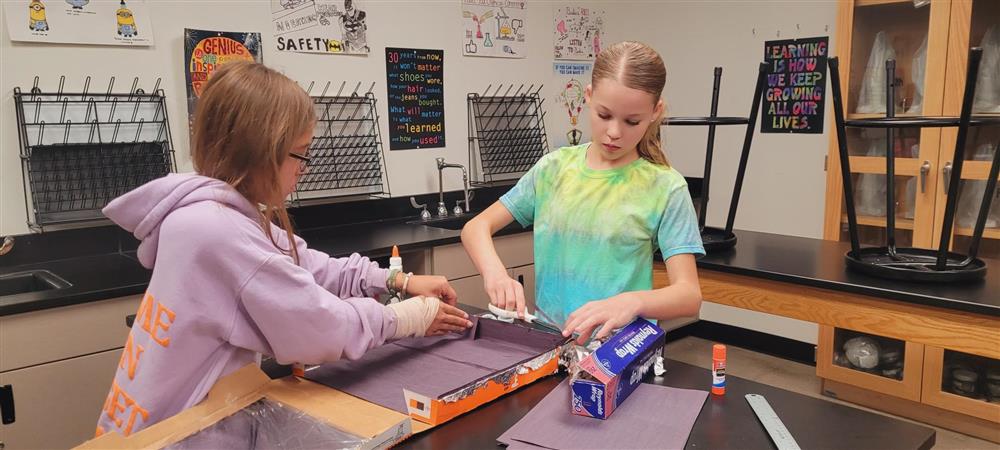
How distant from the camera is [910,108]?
116 inches

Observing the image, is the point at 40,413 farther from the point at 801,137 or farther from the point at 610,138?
the point at 801,137

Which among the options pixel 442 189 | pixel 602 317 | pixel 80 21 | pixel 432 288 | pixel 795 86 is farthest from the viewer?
pixel 795 86

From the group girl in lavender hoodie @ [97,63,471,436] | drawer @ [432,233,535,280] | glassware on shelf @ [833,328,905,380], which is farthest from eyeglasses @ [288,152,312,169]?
glassware on shelf @ [833,328,905,380]

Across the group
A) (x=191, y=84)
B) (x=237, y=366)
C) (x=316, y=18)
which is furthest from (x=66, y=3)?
(x=237, y=366)

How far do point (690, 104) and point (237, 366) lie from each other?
333 cm

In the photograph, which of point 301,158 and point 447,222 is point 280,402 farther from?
point 447,222

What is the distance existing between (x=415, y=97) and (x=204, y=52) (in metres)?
0.95

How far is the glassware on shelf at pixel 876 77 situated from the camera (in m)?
3.02

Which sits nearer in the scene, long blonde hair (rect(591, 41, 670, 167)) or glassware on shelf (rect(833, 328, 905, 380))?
long blonde hair (rect(591, 41, 670, 167))

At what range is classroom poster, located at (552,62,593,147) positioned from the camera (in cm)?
386

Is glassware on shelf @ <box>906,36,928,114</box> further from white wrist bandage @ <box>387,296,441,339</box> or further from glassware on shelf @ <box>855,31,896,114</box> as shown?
white wrist bandage @ <box>387,296,441,339</box>

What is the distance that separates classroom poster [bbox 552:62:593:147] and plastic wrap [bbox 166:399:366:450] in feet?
9.87

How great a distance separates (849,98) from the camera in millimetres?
3117

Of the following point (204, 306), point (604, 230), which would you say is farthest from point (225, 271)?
point (604, 230)
